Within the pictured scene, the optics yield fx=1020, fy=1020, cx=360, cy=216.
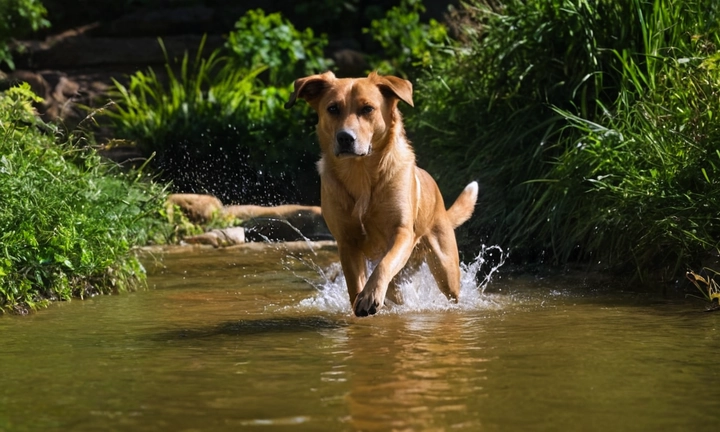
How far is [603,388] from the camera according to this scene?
391 cm

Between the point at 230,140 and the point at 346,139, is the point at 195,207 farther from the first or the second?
the point at 346,139

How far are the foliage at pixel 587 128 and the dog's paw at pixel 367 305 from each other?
2281 millimetres

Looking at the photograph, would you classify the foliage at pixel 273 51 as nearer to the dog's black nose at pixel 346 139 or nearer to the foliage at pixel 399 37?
the foliage at pixel 399 37

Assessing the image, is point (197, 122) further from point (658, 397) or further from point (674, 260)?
point (658, 397)

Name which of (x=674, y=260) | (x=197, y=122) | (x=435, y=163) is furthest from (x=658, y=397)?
(x=197, y=122)

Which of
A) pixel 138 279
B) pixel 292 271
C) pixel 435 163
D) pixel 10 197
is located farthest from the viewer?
pixel 435 163

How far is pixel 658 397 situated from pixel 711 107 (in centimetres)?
384

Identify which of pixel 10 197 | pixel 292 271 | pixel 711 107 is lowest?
pixel 292 271

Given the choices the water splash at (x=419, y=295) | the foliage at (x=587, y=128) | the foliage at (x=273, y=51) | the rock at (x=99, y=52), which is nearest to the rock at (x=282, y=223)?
the foliage at (x=587, y=128)

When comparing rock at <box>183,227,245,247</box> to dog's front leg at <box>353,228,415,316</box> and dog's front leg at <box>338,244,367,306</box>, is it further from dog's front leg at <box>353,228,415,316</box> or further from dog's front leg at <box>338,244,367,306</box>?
dog's front leg at <box>353,228,415,316</box>

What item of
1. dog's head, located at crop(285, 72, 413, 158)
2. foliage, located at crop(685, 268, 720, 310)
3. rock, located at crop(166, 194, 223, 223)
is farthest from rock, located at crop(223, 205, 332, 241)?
foliage, located at crop(685, 268, 720, 310)

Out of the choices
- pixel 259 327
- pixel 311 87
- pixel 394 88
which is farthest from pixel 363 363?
pixel 311 87

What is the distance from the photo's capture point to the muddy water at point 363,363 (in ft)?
11.5

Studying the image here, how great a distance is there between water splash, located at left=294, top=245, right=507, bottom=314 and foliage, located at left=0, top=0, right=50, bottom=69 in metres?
9.23
